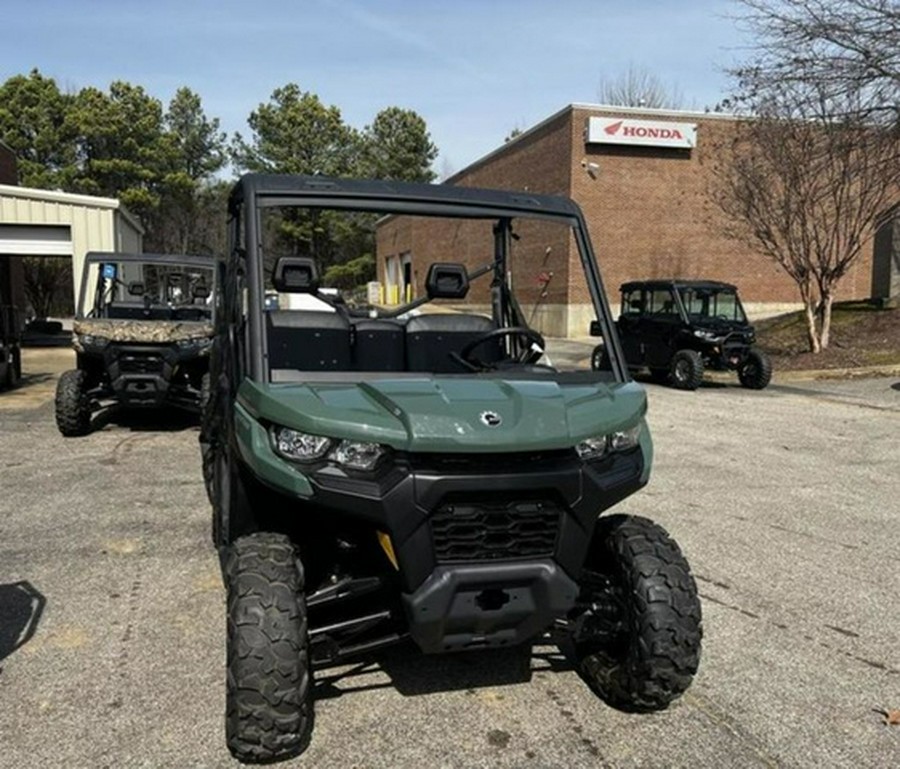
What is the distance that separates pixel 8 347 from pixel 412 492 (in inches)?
475

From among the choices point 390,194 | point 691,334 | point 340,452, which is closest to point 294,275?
point 390,194

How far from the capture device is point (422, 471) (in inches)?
107

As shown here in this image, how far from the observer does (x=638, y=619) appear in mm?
3051

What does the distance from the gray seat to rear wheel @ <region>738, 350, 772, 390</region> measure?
11314 mm

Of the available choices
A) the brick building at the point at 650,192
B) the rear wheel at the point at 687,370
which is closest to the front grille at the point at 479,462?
the rear wheel at the point at 687,370

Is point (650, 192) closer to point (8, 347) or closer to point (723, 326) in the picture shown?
point (723, 326)

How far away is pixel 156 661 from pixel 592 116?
2450cm

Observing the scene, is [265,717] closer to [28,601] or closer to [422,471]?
[422,471]

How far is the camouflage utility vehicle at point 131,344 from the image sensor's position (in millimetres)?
8805

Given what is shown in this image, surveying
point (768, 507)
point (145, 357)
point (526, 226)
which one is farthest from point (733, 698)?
point (145, 357)

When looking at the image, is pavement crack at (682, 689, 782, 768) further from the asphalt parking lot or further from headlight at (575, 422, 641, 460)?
headlight at (575, 422, 641, 460)

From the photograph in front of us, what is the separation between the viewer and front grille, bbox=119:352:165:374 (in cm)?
882

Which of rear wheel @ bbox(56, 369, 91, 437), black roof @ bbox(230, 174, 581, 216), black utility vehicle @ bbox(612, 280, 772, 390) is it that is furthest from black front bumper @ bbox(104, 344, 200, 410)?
black utility vehicle @ bbox(612, 280, 772, 390)

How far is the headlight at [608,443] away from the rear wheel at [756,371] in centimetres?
1204
